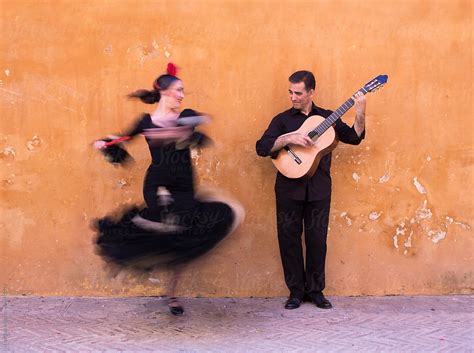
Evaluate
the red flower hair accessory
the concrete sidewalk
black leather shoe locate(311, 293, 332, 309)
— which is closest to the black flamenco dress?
the red flower hair accessory

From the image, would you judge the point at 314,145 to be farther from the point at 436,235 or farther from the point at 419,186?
the point at 436,235

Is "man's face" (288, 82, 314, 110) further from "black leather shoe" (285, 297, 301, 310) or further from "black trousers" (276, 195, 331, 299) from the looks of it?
"black leather shoe" (285, 297, 301, 310)

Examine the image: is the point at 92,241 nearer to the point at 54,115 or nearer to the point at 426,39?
the point at 54,115

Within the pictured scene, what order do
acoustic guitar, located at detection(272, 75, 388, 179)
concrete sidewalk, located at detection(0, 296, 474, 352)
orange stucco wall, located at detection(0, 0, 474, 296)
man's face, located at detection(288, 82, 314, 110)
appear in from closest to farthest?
concrete sidewalk, located at detection(0, 296, 474, 352)
acoustic guitar, located at detection(272, 75, 388, 179)
man's face, located at detection(288, 82, 314, 110)
orange stucco wall, located at detection(0, 0, 474, 296)

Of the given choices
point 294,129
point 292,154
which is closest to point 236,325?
point 292,154

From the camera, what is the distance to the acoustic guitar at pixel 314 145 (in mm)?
5023

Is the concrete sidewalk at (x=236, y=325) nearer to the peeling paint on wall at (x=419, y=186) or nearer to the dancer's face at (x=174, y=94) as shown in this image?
the peeling paint on wall at (x=419, y=186)

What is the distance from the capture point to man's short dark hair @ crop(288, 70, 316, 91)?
5180 mm

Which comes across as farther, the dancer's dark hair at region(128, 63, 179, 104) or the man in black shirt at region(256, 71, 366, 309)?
the man in black shirt at region(256, 71, 366, 309)

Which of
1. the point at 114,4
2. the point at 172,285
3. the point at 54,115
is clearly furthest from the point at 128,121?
the point at 172,285

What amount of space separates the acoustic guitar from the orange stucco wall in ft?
1.71

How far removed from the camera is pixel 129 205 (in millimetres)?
5629

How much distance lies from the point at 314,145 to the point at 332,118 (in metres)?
0.25

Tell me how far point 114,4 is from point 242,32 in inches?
43.8
